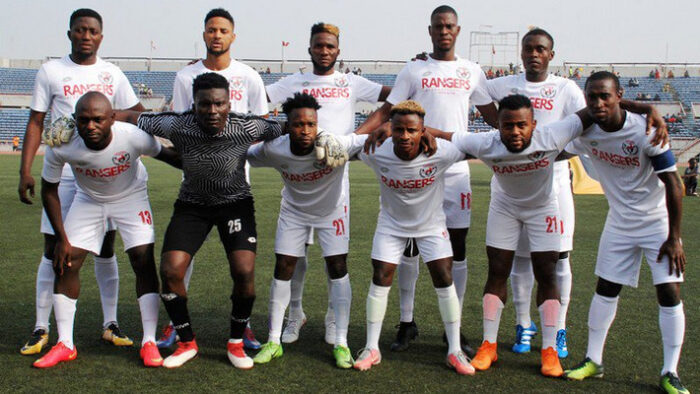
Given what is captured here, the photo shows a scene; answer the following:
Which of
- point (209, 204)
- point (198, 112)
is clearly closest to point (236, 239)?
point (209, 204)

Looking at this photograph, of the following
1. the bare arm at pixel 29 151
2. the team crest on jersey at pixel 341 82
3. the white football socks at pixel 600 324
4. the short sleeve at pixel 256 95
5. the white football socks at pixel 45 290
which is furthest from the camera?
the team crest on jersey at pixel 341 82

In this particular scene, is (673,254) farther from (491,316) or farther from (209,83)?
(209,83)

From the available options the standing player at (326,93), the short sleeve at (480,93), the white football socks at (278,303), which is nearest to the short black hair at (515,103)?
the short sleeve at (480,93)

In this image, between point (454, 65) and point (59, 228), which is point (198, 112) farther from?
point (454, 65)

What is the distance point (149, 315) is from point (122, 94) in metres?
1.90

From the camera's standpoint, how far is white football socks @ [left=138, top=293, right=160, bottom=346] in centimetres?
540

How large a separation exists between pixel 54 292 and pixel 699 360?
5.03 metres

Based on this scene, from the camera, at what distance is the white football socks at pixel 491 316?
541 cm

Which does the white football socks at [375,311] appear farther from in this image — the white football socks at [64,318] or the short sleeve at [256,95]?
the white football socks at [64,318]

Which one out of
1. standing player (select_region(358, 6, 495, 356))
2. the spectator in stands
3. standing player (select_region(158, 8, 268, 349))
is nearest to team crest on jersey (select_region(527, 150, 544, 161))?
standing player (select_region(358, 6, 495, 356))

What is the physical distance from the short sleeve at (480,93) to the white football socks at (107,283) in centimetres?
343

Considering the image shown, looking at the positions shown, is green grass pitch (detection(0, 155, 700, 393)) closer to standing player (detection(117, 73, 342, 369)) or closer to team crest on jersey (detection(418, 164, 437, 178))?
standing player (detection(117, 73, 342, 369))

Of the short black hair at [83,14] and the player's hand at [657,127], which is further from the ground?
the short black hair at [83,14]

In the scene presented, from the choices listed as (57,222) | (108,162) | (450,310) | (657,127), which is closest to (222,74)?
(108,162)
